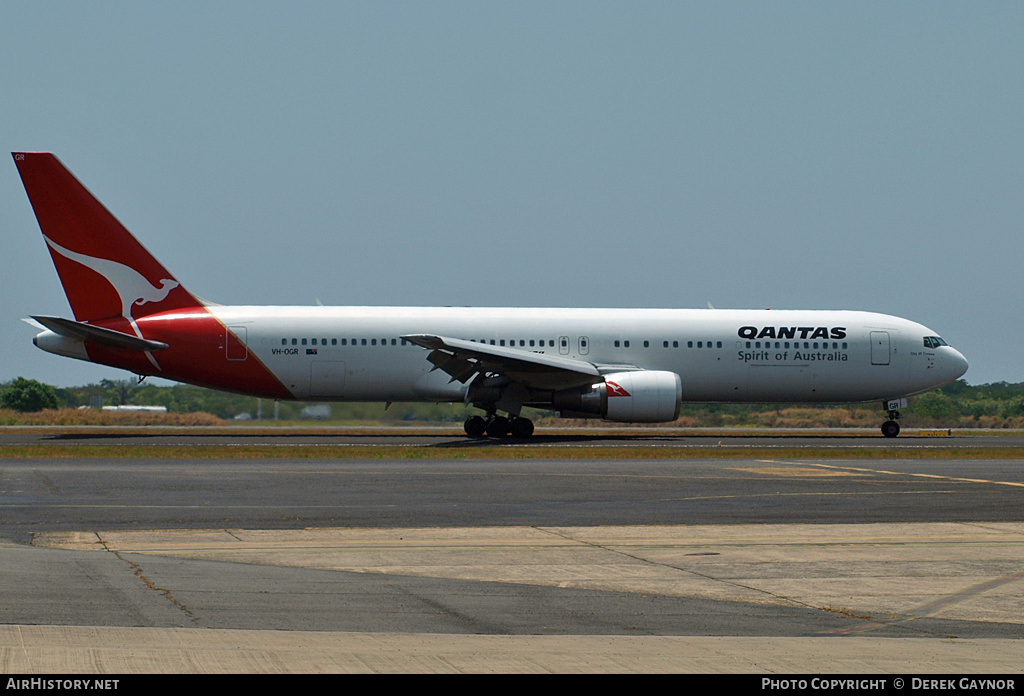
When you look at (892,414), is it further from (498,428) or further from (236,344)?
(236,344)

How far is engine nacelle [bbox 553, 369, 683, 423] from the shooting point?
31875 millimetres

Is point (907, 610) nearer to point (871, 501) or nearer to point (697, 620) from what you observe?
point (697, 620)

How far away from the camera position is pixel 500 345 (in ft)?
112

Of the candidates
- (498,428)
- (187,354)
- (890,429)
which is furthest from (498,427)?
(890,429)

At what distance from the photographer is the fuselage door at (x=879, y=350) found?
1399 inches

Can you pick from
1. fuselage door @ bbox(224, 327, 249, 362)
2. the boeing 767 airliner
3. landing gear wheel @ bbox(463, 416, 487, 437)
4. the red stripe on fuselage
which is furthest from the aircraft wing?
fuselage door @ bbox(224, 327, 249, 362)

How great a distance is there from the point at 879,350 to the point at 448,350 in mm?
15113

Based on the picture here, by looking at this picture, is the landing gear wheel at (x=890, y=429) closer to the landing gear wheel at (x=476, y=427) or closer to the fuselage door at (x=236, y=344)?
the landing gear wheel at (x=476, y=427)

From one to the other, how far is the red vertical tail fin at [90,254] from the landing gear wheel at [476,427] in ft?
32.6

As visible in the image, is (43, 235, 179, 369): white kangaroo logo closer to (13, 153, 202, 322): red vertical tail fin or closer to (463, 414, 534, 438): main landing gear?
(13, 153, 202, 322): red vertical tail fin

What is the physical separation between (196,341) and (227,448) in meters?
7.69

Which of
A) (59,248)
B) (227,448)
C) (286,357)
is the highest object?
(59,248)

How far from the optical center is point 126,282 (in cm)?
3353
